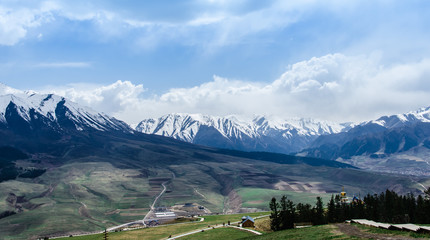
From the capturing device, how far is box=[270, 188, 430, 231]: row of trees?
3989 inches

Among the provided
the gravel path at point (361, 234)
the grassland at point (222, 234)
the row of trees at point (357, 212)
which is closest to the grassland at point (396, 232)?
the gravel path at point (361, 234)

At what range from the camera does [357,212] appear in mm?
108375

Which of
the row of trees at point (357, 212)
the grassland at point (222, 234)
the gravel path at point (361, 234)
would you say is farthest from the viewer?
the row of trees at point (357, 212)

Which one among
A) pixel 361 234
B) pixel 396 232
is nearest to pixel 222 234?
pixel 361 234

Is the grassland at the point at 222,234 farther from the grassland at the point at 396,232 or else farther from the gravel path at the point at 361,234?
the grassland at the point at 396,232

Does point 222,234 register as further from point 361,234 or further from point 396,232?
point 396,232

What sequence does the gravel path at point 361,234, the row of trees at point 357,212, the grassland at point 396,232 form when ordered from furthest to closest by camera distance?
the row of trees at point 357,212
the gravel path at point 361,234
the grassland at point 396,232

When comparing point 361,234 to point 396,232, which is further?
point 361,234

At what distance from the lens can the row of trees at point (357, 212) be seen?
101312 mm

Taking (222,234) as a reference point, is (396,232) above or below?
above

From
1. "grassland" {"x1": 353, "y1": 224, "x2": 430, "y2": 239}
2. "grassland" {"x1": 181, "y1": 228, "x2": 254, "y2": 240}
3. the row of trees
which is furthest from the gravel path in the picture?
the row of trees

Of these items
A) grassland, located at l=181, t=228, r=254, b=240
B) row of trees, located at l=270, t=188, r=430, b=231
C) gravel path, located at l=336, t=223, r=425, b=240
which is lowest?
grassland, located at l=181, t=228, r=254, b=240

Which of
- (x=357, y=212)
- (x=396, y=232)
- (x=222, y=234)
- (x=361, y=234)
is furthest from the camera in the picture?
(x=357, y=212)

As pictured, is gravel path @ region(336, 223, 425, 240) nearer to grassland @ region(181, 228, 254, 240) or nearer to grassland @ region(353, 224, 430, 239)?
grassland @ region(353, 224, 430, 239)
